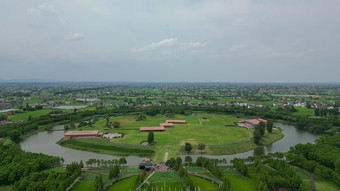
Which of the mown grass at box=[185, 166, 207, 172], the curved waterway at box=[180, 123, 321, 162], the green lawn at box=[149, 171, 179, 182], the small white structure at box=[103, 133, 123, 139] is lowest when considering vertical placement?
the curved waterway at box=[180, 123, 321, 162]

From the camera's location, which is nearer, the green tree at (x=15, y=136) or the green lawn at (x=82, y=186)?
the green lawn at (x=82, y=186)

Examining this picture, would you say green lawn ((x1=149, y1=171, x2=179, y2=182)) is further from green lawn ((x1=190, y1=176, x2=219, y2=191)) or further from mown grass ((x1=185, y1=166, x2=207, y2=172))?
mown grass ((x1=185, y1=166, x2=207, y2=172))

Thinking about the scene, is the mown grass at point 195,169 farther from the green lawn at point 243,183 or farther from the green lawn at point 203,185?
the green lawn at point 243,183

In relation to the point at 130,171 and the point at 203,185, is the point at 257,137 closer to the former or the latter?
the point at 203,185

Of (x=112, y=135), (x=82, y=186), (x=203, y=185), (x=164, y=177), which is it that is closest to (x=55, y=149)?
(x=112, y=135)

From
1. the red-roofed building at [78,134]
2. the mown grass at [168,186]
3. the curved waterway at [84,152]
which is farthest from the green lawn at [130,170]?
the red-roofed building at [78,134]

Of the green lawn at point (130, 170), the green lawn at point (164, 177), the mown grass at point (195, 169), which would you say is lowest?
the green lawn at point (130, 170)

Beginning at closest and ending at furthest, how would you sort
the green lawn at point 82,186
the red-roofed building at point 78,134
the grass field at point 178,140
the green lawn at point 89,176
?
the green lawn at point 82,186 → the green lawn at point 89,176 → the grass field at point 178,140 → the red-roofed building at point 78,134

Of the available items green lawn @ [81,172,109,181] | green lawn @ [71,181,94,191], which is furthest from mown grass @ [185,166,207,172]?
green lawn @ [71,181,94,191]

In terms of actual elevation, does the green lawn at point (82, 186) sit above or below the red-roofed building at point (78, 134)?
below
